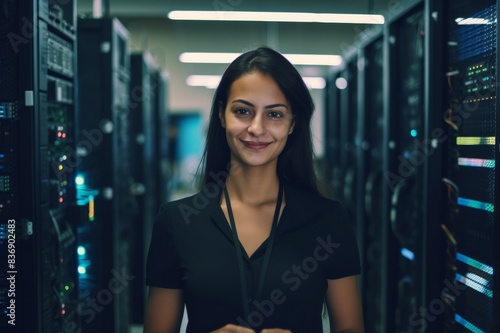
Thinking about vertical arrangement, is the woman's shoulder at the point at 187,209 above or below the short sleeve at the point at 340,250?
above

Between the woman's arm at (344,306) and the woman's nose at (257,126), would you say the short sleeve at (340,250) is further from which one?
the woman's nose at (257,126)

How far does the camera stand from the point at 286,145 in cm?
180

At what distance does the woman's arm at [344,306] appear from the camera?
159 centimetres

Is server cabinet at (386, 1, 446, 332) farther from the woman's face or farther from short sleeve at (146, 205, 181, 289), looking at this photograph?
short sleeve at (146, 205, 181, 289)

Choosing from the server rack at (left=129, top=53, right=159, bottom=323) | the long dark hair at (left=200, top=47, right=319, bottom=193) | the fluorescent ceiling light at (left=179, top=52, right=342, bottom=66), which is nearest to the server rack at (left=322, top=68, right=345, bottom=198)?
the server rack at (left=129, top=53, right=159, bottom=323)

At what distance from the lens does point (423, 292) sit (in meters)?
2.48

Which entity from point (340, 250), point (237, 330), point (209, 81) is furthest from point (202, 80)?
point (237, 330)

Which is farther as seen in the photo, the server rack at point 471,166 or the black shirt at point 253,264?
the server rack at point 471,166

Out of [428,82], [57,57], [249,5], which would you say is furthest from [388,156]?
[249,5]

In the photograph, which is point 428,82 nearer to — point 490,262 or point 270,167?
point 490,262

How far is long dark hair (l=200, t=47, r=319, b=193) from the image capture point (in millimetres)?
1657

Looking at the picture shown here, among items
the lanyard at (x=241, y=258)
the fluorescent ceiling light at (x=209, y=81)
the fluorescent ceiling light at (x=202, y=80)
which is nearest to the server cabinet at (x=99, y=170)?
the lanyard at (x=241, y=258)

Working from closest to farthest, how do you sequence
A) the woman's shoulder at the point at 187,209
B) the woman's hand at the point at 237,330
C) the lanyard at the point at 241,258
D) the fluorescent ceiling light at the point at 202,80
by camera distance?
the woman's hand at the point at 237,330
the lanyard at the point at 241,258
the woman's shoulder at the point at 187,209
the fluorescent ceiling light at the point at 202,80

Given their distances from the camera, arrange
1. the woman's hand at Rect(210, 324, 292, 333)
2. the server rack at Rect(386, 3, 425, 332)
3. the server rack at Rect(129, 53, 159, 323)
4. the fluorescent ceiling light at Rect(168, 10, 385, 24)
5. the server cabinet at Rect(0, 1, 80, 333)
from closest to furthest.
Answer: the woman's hand at Rect(210, 324, 292, 333)
the server cabinet at Rect(0, 1, 80, 333)
the server rack at Rect(386, 3, 425, 332)
the server rack at Rect(129, 53, 159, 323)
the fluorescent ceiling light at Rect(168, 10, 385, 24)
